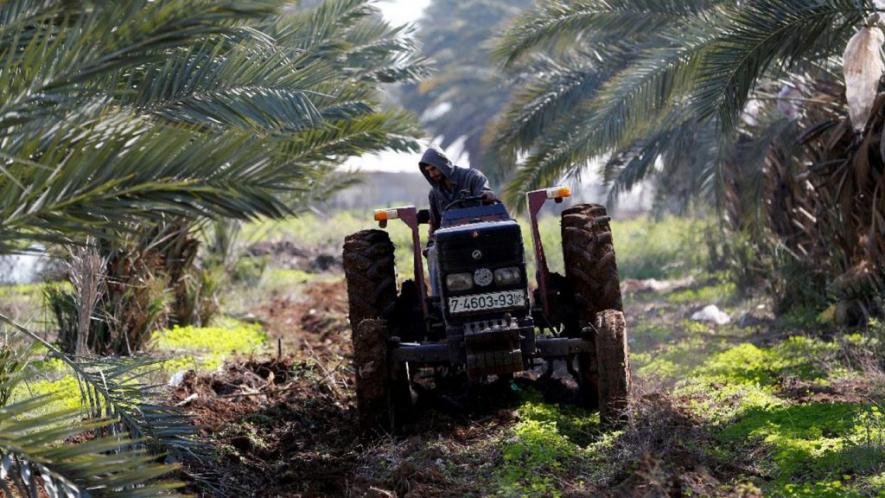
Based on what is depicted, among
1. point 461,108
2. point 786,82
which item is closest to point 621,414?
point 786,82

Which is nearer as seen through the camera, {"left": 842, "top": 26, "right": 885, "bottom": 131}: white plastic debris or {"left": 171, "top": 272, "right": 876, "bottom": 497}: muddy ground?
{"left": 171, "top": 272, "right": 876, "bottom": 497}: muddy ground

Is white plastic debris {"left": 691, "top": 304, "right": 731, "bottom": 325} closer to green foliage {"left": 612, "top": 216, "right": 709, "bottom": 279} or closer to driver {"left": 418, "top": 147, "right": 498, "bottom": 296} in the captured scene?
green foliage {"left": 612, "top": 216, "right": 709, "bottom": 279}

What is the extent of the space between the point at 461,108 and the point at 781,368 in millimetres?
37965

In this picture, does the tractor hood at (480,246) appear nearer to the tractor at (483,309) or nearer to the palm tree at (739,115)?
the tractor at (483,309)

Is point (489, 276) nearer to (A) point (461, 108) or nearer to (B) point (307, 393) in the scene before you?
(B) point (307, 393)

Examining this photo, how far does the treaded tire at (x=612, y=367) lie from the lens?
8.18 m

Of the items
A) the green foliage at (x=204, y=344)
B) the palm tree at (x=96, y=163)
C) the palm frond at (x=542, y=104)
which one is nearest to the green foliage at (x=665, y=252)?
the palm frond at (x=542, y=104)

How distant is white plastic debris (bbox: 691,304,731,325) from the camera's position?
16.2 meters

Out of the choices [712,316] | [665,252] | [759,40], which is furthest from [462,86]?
[759,40]

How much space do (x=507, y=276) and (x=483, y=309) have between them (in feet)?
0.93

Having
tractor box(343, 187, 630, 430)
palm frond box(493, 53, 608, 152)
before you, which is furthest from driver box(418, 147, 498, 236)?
palm frond box(493, 53, 608, 152)

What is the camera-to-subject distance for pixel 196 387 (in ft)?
33.4

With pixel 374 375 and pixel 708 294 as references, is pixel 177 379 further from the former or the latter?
pixel 708 294

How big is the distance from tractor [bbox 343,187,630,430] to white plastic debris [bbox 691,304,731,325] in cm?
719
